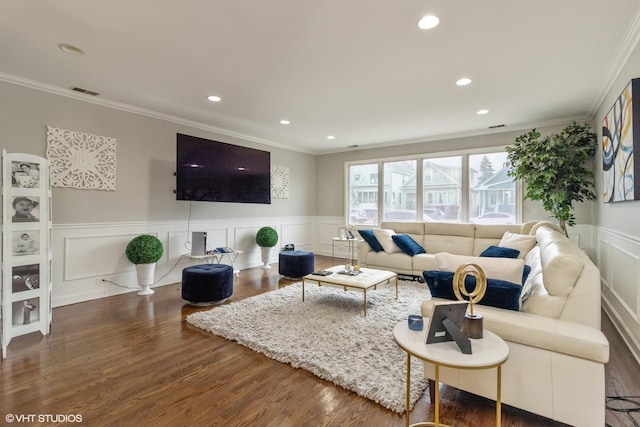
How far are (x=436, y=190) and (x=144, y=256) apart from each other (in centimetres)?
507

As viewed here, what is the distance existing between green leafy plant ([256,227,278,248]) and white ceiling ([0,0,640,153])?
7.00 ft

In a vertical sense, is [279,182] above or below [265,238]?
above

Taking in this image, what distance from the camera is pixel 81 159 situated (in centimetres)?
374

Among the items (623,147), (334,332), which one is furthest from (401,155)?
(334,332)

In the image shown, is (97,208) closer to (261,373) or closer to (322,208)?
(261,373)

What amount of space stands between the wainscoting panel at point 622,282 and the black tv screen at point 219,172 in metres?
4.65

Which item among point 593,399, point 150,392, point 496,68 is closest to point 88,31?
point 150,392

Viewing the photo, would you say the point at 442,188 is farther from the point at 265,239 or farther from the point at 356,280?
the point at 265,239

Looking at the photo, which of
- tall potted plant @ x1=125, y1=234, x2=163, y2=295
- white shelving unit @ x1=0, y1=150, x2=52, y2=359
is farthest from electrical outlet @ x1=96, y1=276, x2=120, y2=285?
white shelving unit @ x1=0, y1=150, x2=52, y2=359

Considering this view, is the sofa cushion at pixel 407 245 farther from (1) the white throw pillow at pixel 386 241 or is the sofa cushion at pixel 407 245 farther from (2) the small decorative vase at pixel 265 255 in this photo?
(2) the small decorative vase at pixel 265 255

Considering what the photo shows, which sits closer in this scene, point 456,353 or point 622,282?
point 456,353

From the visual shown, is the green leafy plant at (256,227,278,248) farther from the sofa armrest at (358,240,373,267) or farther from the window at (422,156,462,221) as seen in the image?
the window at (422,156,462,221)

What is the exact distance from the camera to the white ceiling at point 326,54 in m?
2.13

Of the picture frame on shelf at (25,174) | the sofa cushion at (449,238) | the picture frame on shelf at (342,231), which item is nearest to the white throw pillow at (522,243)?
the sofa cushion at (449,238)
